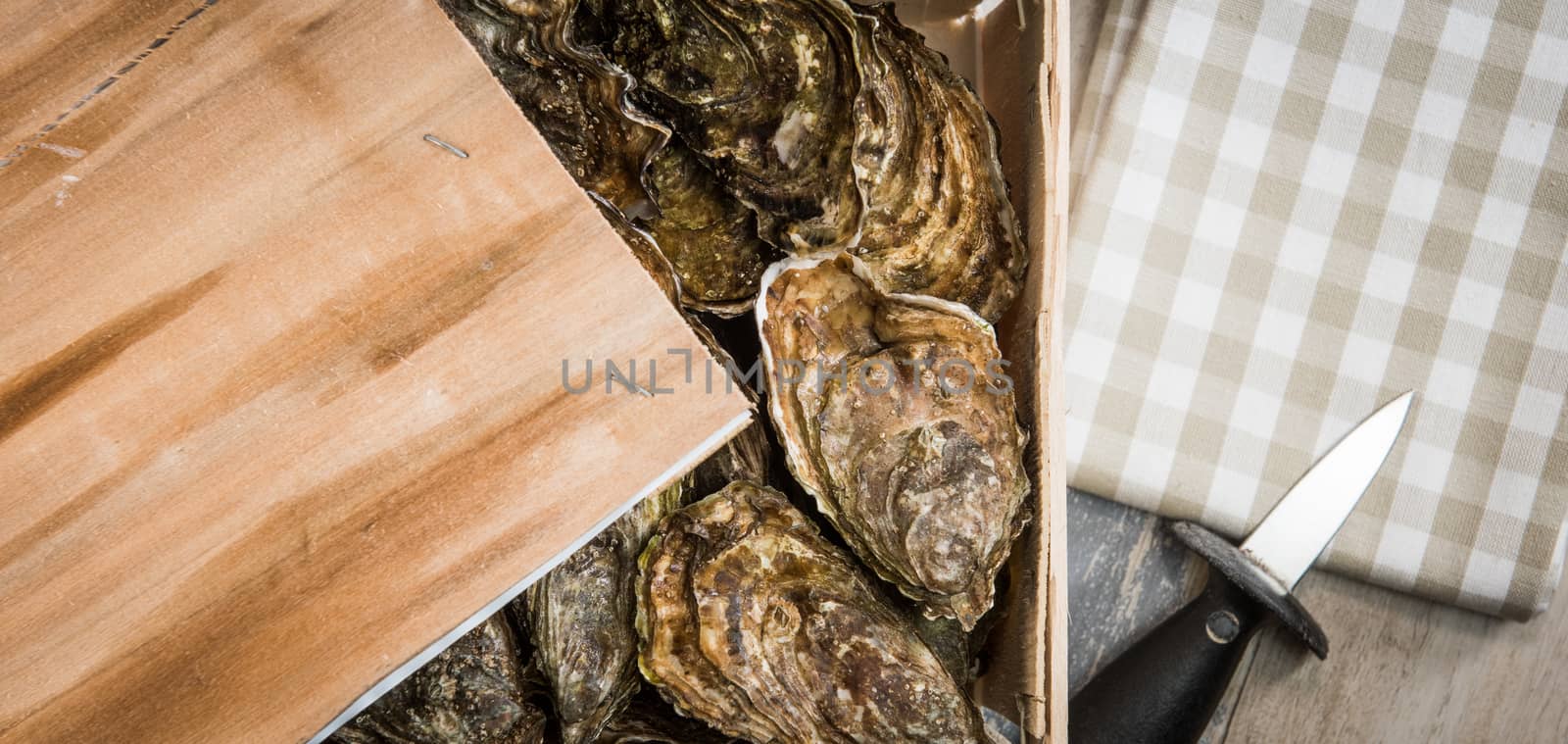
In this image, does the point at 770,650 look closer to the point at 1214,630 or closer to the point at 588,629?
the point at 588,629

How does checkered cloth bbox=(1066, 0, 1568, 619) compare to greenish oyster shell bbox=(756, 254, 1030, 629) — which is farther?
checkered cloth bbox=(1066, 0, 1568, 619)

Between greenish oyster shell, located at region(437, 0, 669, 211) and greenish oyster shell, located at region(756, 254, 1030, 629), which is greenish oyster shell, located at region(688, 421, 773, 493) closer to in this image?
greenish oyster shell, located at region(756, 254, 1030, 629)

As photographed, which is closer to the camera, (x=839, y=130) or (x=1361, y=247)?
(x=839, y=130)

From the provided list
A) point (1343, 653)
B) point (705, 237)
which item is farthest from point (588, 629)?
point (1343, 653)

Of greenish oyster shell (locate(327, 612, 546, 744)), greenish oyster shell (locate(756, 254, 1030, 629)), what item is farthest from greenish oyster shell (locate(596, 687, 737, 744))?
greenish oyster shell (locate(756, 254, 1030, 629))

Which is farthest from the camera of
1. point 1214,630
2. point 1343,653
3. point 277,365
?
point 1343,653

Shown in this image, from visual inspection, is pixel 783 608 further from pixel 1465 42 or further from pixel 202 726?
pixel 1465 42

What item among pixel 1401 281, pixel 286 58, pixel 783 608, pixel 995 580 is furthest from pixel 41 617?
pixel 1401 281
